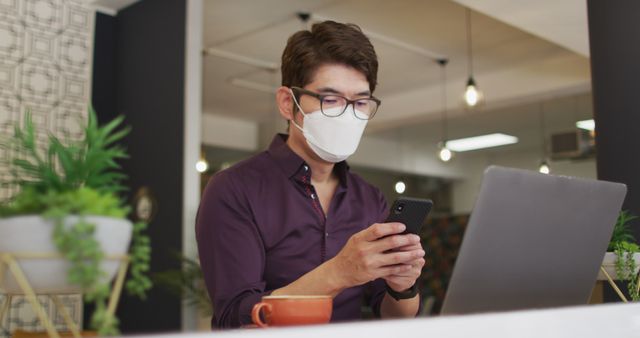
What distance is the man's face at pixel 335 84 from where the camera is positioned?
168 cm

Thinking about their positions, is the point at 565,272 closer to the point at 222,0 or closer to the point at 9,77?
the point at 9,77

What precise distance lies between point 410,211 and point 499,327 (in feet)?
0.96

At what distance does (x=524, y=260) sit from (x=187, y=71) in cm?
351

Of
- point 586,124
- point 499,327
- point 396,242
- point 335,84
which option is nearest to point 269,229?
point 335,84

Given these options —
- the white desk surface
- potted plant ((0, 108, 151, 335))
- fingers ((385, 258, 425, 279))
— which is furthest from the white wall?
potted plant ((0, 108, 151, 335))

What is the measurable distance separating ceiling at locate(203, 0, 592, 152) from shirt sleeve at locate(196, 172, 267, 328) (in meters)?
3.07

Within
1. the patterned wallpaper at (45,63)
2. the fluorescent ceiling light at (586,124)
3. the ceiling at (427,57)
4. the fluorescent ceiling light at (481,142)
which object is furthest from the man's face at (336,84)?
the fluorescent ceiling light at (481,142)

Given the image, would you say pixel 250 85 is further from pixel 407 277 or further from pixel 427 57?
pixel 407 277

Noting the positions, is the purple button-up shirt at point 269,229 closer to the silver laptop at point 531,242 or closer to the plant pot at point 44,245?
the silver laptop at point 531,242

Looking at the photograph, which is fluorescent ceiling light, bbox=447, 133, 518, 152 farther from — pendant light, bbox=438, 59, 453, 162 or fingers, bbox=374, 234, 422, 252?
fingers, bbox=374, 234, 422, 252

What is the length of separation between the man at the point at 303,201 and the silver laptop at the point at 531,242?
0.22 metres

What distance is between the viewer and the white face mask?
5.53 ft

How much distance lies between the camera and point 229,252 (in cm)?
157

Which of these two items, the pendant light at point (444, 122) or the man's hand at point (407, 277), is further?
the pendant light at point (444, 122)
